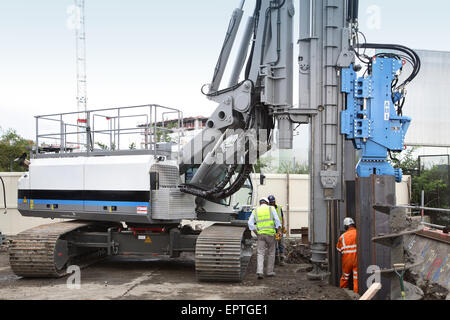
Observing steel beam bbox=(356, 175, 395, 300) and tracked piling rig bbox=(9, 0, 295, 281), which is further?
tracked piling rig bbox=(9, 0, 295, 281)

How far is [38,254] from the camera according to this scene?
30.9 ft

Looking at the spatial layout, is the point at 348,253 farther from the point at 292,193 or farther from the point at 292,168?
the point at 292,168

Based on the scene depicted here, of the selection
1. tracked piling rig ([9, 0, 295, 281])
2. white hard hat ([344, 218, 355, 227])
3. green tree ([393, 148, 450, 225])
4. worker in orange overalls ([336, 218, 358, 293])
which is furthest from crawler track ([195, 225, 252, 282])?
green tree ([393, 148, 450, 225])

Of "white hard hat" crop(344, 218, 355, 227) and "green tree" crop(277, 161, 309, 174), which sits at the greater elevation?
"green tree" crop(277, 161, 309, 174)

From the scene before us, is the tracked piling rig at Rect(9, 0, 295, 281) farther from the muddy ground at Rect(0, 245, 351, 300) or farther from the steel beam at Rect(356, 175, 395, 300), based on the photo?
the steel beam at Rect(356, 175, 395, 300)

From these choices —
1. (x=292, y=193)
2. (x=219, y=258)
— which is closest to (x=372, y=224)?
(x=219, y=258)

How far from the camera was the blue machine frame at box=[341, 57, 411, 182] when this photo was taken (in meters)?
8.56

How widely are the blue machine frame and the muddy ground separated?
268 cm

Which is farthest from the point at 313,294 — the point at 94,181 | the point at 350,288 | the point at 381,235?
the point at 94,181

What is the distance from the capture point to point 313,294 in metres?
7.96

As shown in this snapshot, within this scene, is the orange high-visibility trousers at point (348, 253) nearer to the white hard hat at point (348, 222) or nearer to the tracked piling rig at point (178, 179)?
the white hard hat at point (348, 222)

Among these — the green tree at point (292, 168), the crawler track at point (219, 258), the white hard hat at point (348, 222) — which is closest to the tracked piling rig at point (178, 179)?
the crawler track at point (219, 258)

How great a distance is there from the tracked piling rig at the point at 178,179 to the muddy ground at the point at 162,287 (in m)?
0.38

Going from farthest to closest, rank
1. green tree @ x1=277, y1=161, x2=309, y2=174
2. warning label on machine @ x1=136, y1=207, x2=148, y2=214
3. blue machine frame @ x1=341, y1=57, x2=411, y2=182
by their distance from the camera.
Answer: green tree @ x1=277, y1=161, x2=309, y2=174 < warning label on machine @ x1=136, y1=207, x2=148, y2=214 < blue machine frame @ x1=341, y1=57, x2=411, y2=182
